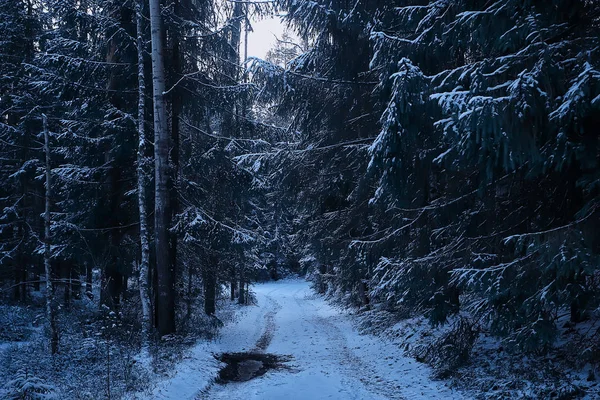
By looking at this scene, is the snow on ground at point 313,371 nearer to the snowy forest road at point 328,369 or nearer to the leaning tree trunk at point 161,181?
the snowy forest road at point 328,369

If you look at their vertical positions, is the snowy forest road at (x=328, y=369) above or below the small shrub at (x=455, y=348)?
below

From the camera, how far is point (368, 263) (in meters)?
10.4

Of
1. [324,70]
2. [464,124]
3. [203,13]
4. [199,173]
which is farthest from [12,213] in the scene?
[464,124]

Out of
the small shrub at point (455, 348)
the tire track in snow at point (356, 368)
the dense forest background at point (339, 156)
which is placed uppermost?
the dense forest background at point (339, 156)

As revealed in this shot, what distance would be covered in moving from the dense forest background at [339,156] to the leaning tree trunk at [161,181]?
0.19 feet

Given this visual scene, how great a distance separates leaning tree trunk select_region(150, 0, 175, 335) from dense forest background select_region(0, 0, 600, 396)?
6 centimetres

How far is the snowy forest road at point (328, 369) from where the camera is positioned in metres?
8.03

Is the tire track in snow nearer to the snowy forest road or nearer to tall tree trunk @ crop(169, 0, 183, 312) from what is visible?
the snowy forest road

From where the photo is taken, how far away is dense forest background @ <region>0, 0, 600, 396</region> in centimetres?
557

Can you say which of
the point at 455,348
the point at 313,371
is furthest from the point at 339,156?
the point at 455,348

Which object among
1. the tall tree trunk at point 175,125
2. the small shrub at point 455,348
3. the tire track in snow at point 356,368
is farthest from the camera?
the tall tree trunk at point 175,125

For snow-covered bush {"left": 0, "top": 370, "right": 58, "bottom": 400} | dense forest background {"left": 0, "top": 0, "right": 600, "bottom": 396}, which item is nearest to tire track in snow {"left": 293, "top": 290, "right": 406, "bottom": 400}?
dense forest background {"left": 0, "top": 0, "right": 600, "bottom": 396}

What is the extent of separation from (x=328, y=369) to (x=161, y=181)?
6.83 m

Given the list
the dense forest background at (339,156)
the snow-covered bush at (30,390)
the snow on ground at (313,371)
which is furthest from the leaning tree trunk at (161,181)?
the snow-covered bush at (30,390)
